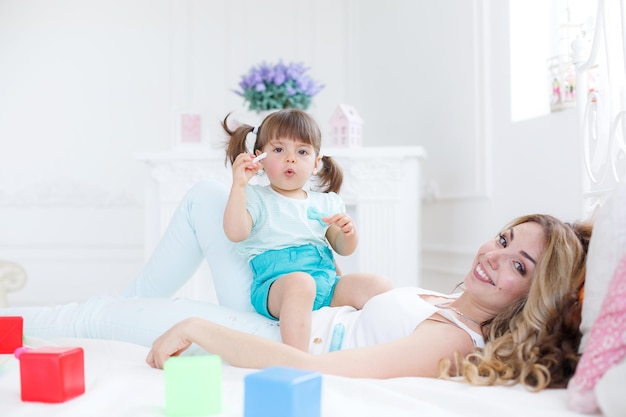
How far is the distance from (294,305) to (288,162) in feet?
1.56

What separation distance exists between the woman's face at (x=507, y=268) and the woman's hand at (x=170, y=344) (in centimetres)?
58

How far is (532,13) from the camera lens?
9.81ft

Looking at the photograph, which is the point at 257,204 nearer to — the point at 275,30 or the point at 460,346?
the point at 460,346

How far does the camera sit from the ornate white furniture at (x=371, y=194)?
3180mm

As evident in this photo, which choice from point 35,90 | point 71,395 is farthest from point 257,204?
point 35,90

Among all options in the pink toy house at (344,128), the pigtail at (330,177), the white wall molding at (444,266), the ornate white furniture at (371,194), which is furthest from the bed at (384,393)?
the white wall molding at (444,266)

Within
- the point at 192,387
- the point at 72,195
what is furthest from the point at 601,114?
the point at 72,195

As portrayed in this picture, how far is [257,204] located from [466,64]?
6.28 ft

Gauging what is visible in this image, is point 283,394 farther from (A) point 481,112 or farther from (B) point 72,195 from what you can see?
(B) point 72,195

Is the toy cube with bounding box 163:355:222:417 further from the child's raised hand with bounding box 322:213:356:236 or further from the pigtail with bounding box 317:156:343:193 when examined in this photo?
the pigtail with bounding box 317:156:343:193

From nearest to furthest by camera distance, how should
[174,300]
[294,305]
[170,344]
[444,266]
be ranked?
[170,344]
[294,305]
[174,300]
[444,266]

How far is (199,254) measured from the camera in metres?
1.96

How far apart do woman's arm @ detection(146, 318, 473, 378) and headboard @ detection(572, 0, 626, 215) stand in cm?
86

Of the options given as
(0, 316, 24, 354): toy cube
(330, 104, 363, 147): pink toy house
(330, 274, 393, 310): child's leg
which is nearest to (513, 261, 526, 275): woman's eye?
(330, 274, 393, 310): child's leg
